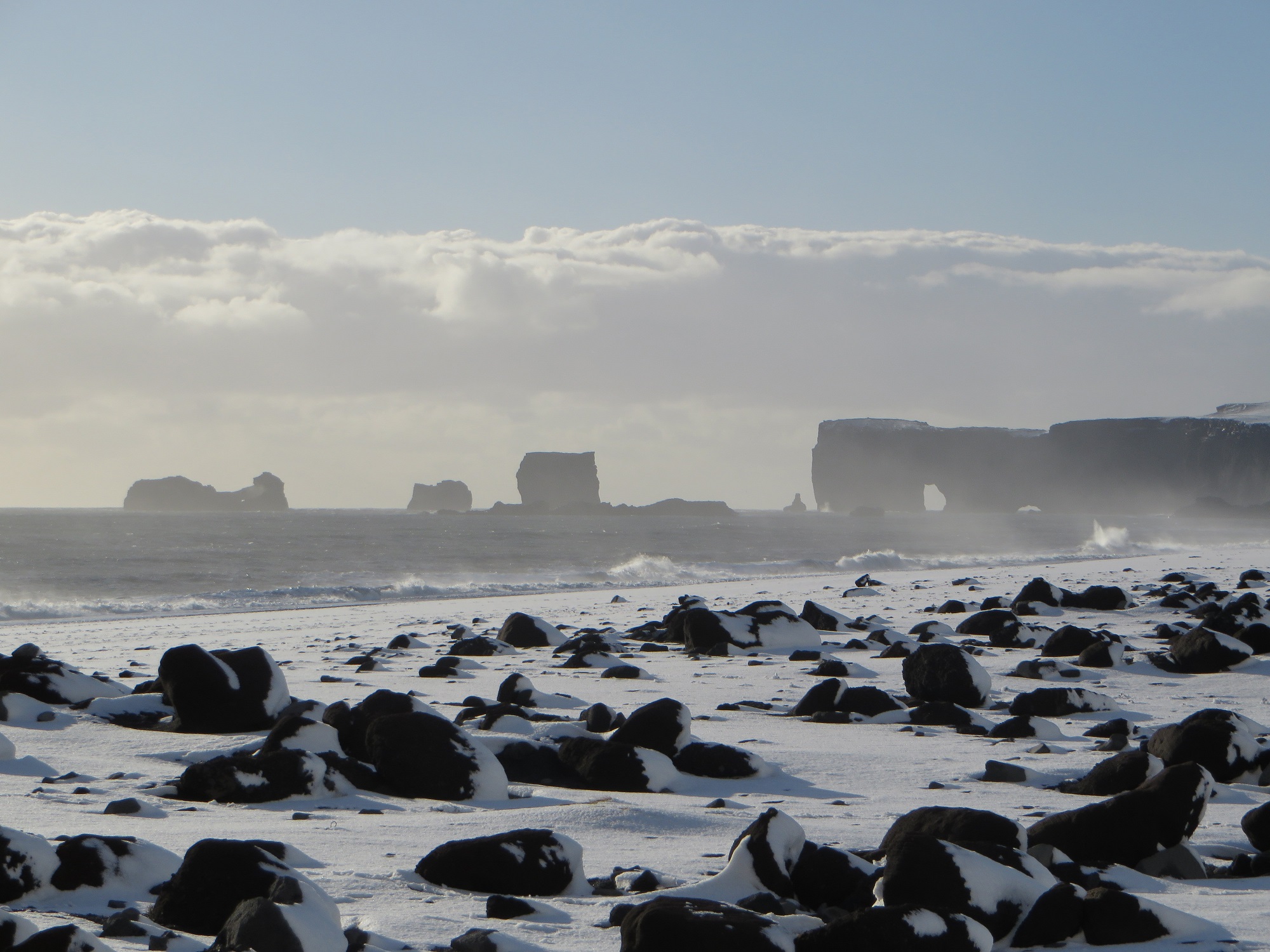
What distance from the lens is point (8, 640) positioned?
15680 mm

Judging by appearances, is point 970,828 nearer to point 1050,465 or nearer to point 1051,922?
point 1051,922

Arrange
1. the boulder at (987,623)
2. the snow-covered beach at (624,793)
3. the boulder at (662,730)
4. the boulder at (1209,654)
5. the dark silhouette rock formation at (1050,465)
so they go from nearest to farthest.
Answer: the snow-covered beach at (624,793), the boulder at (662,730), the boulder at (1209,654), the boulder at (987,623), the dark silhouette rock formation at (1050,465)

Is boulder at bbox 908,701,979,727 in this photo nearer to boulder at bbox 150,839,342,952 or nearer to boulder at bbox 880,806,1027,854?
boulder at bbox 880,806,1027,854

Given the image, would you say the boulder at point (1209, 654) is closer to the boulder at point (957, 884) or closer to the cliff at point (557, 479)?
the boulder at point (957, 884)

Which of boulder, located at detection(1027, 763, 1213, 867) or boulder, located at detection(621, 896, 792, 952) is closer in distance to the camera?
boulder, located at detection(621, 896, 792, 952)

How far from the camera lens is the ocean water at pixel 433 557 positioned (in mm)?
25797

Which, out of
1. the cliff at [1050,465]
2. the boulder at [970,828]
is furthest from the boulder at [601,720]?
the cliff at [1050,465]

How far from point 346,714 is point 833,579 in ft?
72.4

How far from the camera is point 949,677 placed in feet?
25.9

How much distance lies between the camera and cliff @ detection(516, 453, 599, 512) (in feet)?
513

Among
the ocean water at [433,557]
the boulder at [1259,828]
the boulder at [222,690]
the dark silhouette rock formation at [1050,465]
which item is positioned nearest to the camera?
the boulder at [1259,828]

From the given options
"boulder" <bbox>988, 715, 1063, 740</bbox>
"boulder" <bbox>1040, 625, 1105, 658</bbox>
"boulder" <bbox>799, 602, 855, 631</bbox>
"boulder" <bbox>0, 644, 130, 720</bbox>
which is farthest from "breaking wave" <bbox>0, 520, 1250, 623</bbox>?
"boulder" <bbox>988, 715, 1063, 740</bbox>

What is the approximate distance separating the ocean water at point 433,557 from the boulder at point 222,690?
49.8 ft

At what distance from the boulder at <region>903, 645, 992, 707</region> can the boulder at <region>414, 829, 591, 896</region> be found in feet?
15.9
